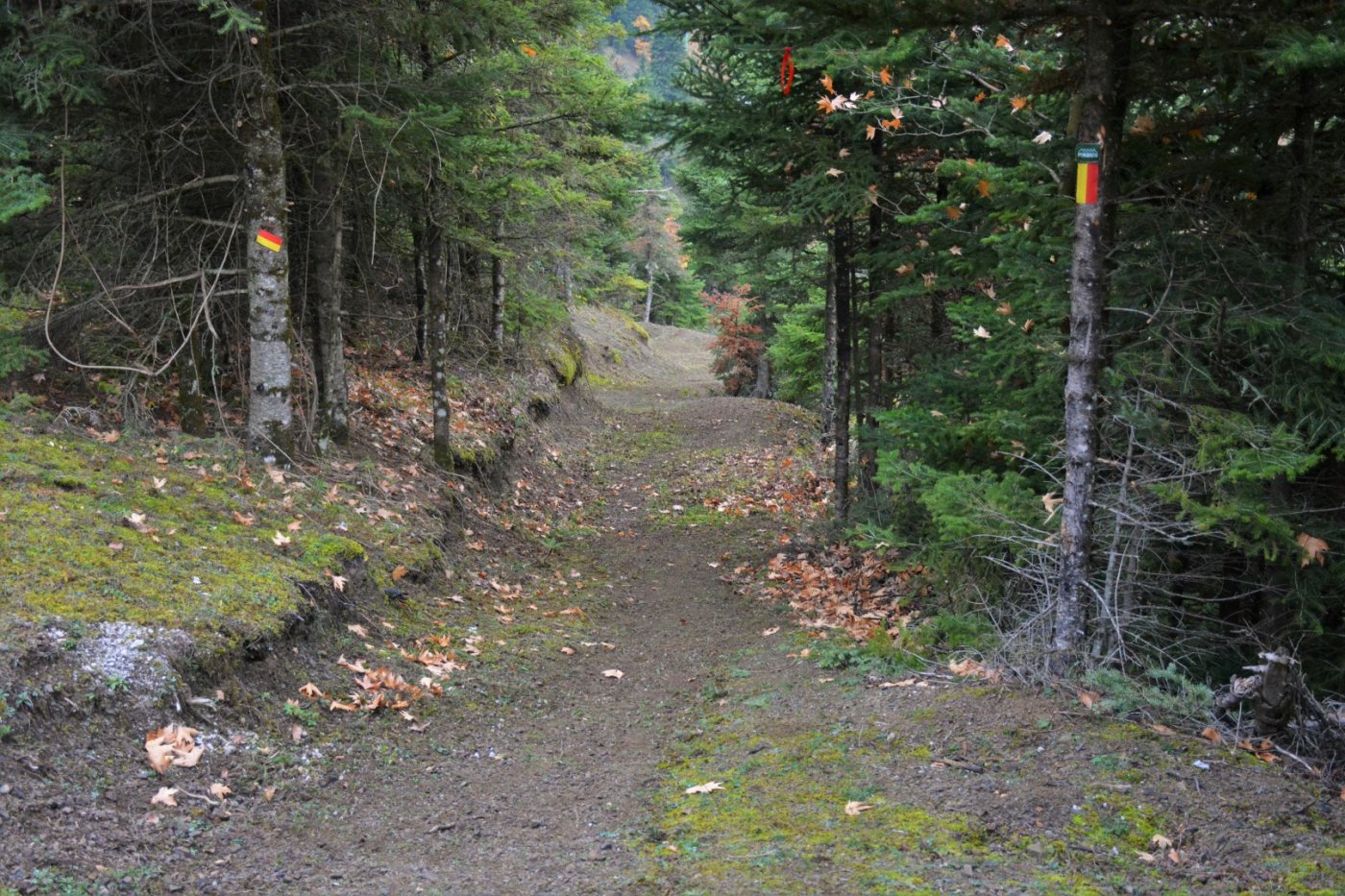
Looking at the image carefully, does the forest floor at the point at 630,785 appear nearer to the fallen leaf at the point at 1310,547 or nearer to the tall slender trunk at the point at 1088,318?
the tall slender trunk at the point at 1088,318

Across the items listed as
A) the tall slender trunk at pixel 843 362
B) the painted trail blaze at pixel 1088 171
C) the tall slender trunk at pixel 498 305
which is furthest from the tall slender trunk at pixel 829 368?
the painted trail blaze at pixel 1088 171

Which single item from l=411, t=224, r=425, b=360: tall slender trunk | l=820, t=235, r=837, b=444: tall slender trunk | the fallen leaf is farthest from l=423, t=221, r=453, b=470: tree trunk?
the fallen leaf

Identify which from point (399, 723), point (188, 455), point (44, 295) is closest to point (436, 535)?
point (188, 455)

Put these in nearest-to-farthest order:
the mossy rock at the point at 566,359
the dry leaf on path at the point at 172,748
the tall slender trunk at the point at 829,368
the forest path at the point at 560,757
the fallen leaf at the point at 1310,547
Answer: the forest path at the point at 560,757, the dry leaf on path at the point at 172,748, the fallen leaf at the point at 1310,547, the tall slender trunk at the point at 829,368, the mossy rock at the point at 566,359

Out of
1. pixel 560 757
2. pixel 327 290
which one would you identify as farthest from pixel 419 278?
pixel 560 757

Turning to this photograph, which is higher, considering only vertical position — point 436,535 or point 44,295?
point 44,295

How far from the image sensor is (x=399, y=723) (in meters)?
6.54

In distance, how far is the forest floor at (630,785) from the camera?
169 inches

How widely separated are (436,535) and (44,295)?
5393 millimetres

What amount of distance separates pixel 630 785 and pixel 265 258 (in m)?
6.32

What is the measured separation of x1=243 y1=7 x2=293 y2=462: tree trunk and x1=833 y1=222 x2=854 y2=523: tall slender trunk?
6617 mm

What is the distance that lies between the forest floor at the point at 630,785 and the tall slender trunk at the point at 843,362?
152 inches

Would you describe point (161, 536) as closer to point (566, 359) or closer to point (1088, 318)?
point (1088, 318)

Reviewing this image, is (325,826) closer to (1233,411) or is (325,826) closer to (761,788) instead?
(761,788)
